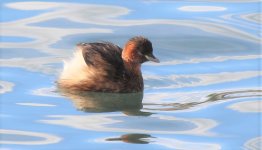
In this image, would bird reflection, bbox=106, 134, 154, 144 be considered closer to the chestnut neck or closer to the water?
the water

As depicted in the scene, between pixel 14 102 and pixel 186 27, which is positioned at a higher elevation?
pixel 186 27

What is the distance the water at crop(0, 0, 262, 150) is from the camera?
8.44 metres

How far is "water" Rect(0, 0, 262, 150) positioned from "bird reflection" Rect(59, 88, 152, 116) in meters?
0.01

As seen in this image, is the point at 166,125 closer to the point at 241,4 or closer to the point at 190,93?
the point at 190,93

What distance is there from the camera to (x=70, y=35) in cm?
1167

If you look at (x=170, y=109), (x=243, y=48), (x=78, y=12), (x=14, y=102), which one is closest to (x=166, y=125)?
(x=170, y=109)

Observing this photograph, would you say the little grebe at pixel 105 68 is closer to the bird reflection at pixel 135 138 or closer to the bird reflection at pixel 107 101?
the bird reflection at pixel 107 101

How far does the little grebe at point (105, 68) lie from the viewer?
9.84 m

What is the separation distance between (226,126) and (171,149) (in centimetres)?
82

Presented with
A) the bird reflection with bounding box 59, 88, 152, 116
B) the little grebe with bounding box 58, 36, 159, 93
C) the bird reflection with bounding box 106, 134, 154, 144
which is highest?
the little grebe with bounding box 58, 36, 159, 93

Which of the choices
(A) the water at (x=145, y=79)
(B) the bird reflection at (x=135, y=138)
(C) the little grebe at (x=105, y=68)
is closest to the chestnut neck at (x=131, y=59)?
(C) the little grebe at (x=105, y=68)

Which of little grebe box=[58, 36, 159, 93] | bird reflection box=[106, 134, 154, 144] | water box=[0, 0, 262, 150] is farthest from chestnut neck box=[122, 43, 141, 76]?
bird reflection box=[106, 134, 154, 144]

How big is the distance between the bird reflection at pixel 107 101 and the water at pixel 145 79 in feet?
0.04

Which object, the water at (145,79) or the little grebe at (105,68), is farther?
the little grebe at (105,68)
